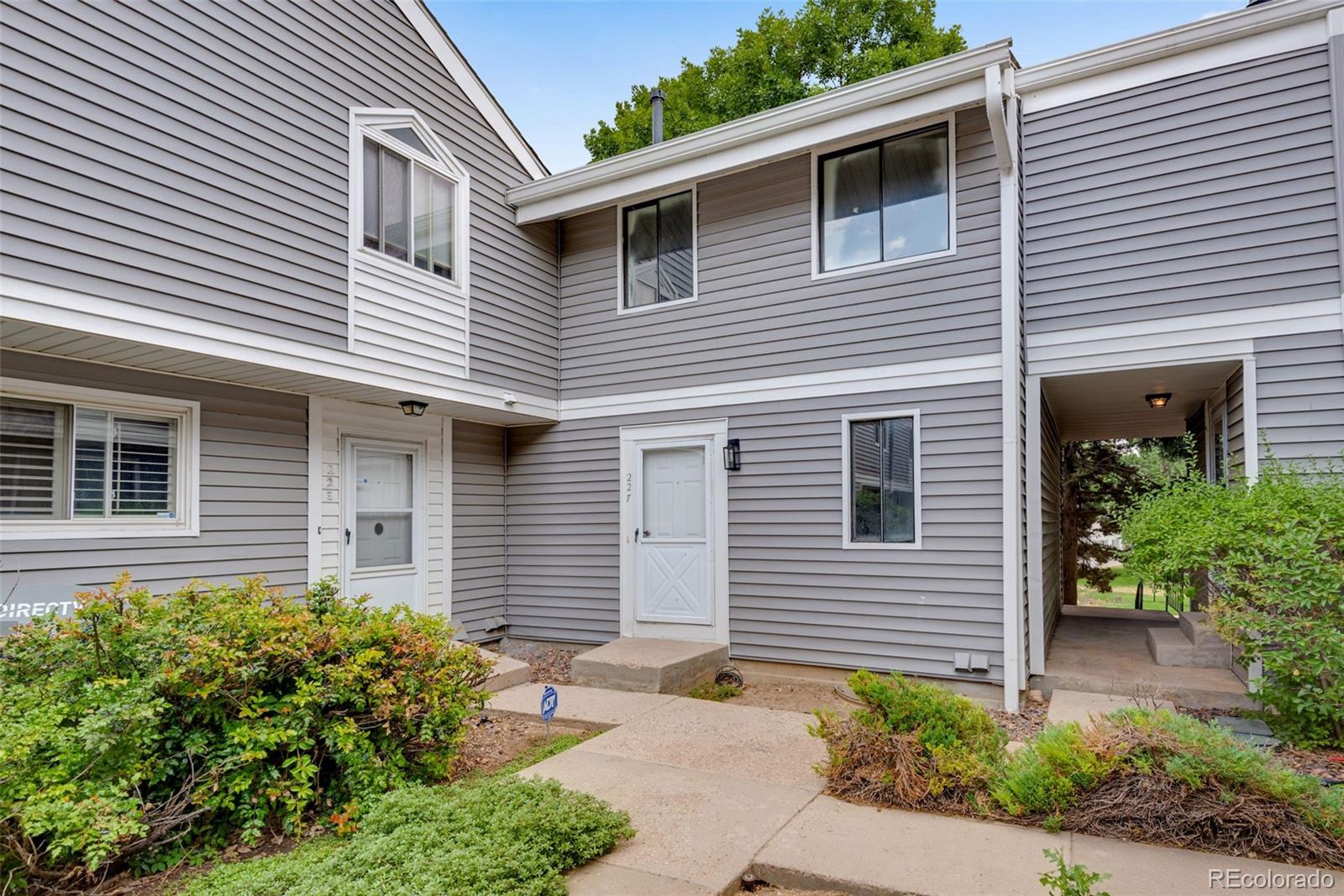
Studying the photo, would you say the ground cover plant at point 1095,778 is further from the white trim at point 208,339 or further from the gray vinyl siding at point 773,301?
the white trim at point 208,339

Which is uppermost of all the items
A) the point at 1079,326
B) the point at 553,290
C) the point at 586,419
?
the point at 553,290

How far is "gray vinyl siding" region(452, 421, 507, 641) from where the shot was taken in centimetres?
759

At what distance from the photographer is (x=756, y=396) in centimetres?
693

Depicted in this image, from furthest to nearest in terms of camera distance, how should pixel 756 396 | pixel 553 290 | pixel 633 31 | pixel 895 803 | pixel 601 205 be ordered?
1. pixel 633 31
2. pixel 553 290
3. pixel 601 205
4. pixel 756 396
5. pixel 895 803

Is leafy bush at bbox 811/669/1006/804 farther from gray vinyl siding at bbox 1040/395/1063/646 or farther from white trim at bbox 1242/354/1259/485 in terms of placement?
white trim at bbox 1242/354/1259/485

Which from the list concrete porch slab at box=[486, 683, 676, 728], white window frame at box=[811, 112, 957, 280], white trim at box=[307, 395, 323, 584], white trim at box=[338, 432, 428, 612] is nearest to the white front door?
→ white trim at box=[338, 432, 428, 612]

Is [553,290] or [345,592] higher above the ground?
[553,290]

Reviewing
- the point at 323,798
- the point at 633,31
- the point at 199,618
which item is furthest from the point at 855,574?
the point at 633,31

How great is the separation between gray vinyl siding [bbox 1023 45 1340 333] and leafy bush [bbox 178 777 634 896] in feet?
17.2

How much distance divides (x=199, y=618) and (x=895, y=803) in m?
3.47

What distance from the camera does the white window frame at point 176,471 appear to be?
14.6ft

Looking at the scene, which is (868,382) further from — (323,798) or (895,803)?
(323,798)

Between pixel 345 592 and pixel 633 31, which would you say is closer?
pixel 345 592

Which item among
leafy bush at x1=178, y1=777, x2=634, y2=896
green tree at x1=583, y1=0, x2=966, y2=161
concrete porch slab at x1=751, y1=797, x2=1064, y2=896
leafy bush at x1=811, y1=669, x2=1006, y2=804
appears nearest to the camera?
leafy bush at x1=178, y1=777, x2=634, y2=896
